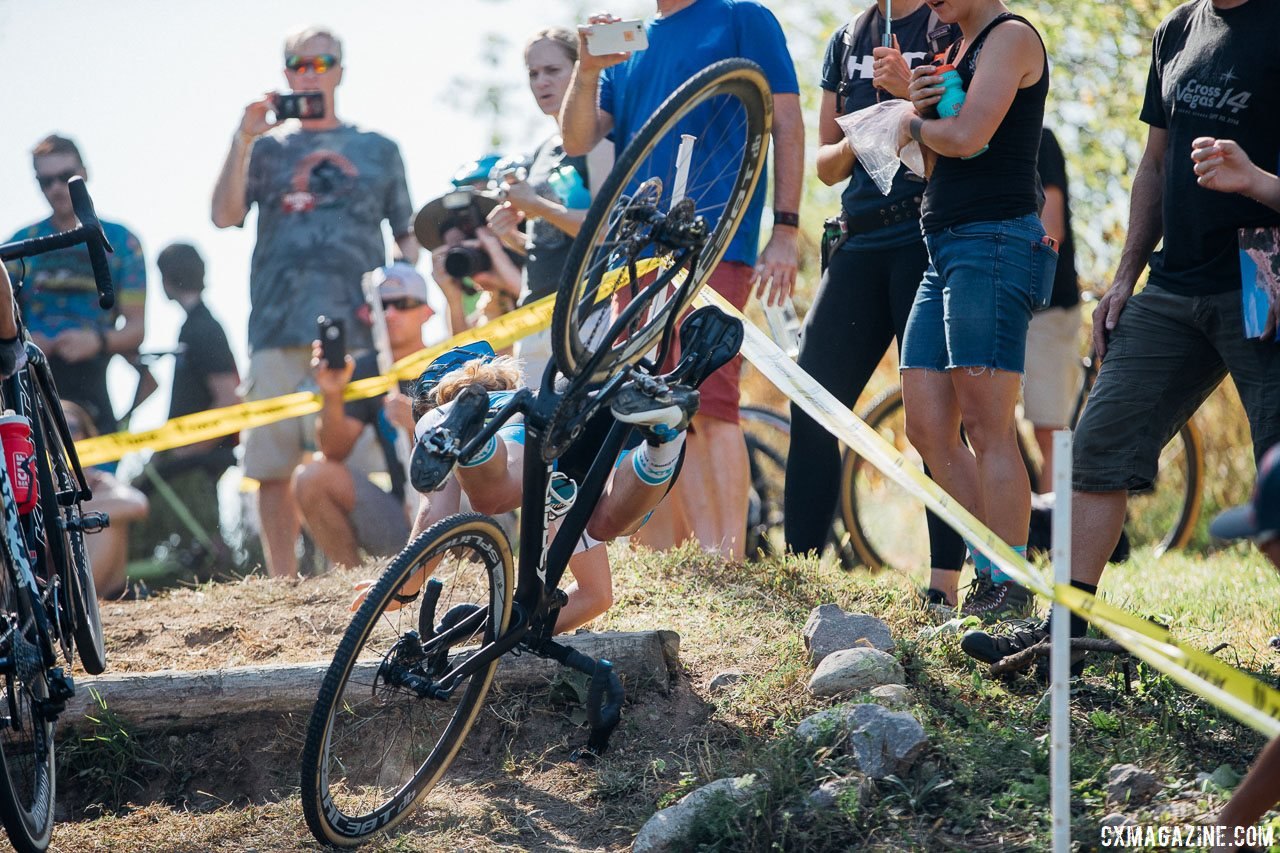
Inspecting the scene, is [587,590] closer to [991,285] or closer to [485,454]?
[485,454]

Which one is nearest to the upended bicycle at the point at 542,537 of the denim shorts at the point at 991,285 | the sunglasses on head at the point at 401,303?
the denim shorts at the point at 991,285

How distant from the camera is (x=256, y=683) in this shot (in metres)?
4.61

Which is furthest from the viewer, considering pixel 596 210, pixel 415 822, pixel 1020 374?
pixel 1020 374

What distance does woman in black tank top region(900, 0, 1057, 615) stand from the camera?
4211 mm

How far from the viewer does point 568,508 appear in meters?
4.15

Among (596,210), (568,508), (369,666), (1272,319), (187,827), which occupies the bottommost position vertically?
(187,827)

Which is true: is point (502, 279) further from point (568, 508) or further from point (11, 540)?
point (11, 540)

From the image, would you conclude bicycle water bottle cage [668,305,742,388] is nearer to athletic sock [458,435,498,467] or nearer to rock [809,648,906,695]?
athletic sock [458,435,498,467]

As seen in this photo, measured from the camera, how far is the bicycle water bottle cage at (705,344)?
408cm

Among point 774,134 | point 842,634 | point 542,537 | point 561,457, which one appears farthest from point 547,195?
point 842,634

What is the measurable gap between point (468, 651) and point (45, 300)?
173 inches

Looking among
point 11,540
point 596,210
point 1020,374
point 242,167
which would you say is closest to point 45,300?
point 242,167

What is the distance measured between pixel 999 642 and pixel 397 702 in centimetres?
182

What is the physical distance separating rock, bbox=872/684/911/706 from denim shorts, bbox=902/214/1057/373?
1.05 metres
